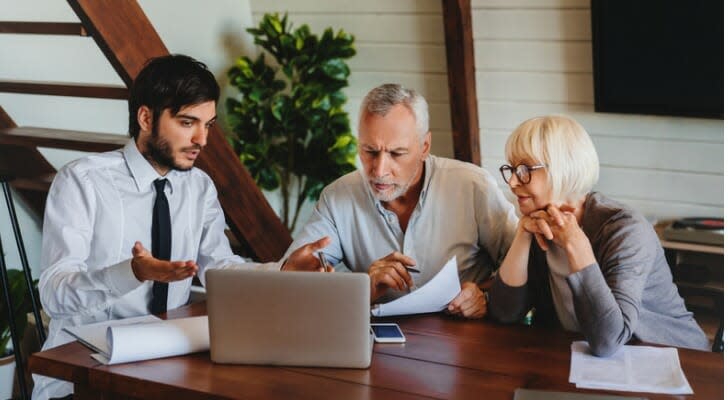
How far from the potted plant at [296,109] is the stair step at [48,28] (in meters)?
1.51

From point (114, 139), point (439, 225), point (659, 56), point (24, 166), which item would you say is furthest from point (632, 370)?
point (24, 166)

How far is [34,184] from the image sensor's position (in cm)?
339

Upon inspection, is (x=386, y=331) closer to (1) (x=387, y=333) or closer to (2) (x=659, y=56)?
(1) (x=387, y=333)

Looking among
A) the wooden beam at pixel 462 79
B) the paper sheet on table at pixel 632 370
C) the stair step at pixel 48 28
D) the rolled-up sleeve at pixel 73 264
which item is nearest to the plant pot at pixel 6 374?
the rolled-up sleeve at pixel 73 264

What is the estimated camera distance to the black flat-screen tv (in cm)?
353

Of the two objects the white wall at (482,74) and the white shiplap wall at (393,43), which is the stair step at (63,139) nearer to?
the white wall at (482,74)

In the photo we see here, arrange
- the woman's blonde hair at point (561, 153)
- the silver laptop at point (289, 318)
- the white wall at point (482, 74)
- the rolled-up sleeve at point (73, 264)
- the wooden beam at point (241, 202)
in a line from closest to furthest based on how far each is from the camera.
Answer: the silver laptop at point (289, 318), the woman's blonde hair at point (561, 153), the rolled-up sleeve at point (73, 264), the wooden beam at point (241, 202), the white wall at point (482, 74)

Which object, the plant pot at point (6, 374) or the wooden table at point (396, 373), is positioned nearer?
the wooden table at point (396, 373)

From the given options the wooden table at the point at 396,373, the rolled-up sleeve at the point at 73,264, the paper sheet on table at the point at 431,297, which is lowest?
the wooden table at the point at 396,373

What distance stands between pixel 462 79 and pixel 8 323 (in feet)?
6.88

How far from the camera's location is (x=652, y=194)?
3.89 metres

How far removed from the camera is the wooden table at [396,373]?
1.75m

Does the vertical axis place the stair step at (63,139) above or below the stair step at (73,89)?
below

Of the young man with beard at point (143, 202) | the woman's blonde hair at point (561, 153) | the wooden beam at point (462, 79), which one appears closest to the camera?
the woman's blonde hair at point (561, 153)
